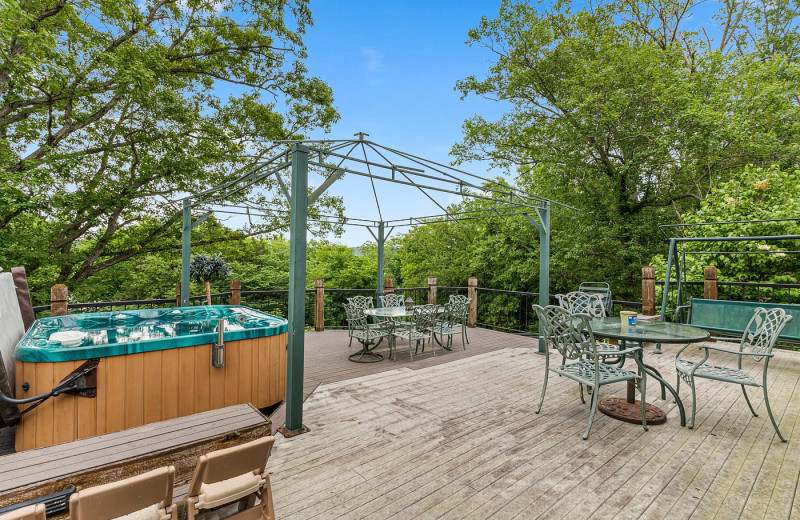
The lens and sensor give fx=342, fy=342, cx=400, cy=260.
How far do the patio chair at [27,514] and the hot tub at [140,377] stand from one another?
81.5 inches

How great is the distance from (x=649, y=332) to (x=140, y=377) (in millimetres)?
4316

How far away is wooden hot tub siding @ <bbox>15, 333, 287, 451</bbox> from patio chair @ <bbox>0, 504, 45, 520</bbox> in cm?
208

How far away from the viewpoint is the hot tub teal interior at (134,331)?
8.78ft

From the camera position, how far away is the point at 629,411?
3053 mm

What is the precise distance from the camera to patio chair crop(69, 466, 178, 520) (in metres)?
1.12

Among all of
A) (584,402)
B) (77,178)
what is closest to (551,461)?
(584,402)

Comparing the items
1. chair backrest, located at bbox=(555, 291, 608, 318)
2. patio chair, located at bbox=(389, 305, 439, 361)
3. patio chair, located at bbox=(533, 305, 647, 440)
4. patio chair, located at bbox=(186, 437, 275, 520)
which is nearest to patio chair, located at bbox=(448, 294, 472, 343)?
patio chair, located at bbox=(389, 305, 439, 361)

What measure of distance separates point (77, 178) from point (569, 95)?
12100 mm

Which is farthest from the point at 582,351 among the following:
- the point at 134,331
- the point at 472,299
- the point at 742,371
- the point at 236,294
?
the point at 236,294

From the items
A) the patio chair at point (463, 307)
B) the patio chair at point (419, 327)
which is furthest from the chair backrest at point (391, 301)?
the patio chair at point (419, 327)

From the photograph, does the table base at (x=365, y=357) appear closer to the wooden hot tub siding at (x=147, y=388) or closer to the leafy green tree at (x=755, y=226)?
the wooden hot tub siding at (x=147, y=388)

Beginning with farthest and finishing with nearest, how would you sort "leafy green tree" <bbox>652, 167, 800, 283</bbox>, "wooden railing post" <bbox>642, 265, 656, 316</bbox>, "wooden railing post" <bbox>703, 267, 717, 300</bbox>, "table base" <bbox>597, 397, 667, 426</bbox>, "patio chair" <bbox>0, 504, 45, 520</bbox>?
"leafy green tree" <bbox>652, 167, 800, 283</bbox> → "wooden railing post" <bbox>642, 265, 656, 316</bbox> → "wooden railing post" <bbox>703, 267, 717, 300</bbox> → "table base" <bbox>597, 397, 667, 426</bbox> → "patio chair" <bbox>0, 504, 45, 520</bbox>

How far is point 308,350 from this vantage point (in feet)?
18.2

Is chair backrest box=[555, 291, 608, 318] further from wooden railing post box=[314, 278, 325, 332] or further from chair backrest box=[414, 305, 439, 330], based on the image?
wooden railing post box=[314, 278, 325, 332]
